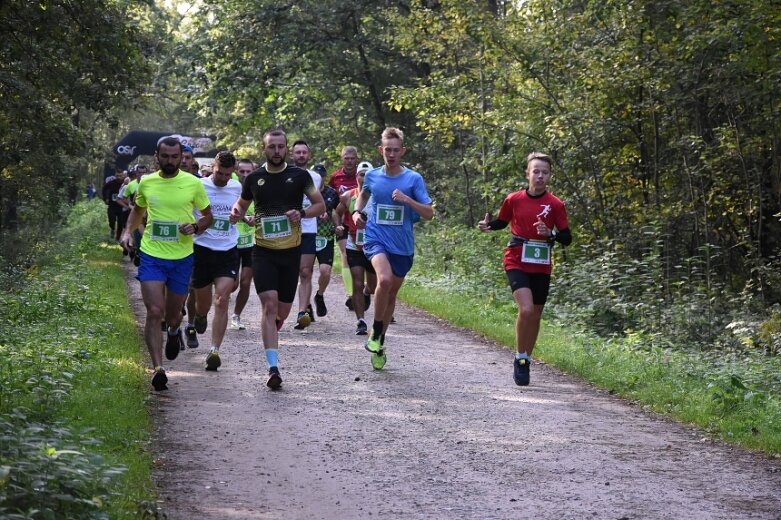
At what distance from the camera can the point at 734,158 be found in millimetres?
17219

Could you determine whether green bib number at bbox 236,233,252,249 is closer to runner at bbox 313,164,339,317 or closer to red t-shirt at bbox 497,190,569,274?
runner at bbox 313,164,339,317

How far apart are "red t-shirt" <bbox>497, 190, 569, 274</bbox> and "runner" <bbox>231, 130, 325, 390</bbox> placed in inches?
70.1

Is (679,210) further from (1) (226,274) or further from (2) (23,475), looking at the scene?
(2) (23,475)

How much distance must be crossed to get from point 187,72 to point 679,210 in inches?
599

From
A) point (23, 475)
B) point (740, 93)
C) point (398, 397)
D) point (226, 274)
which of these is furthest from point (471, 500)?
point (740, 93)

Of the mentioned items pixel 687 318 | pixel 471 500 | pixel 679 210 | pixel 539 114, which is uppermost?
pixel 539 114

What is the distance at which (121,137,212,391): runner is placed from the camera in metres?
9.40

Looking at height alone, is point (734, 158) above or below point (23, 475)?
above

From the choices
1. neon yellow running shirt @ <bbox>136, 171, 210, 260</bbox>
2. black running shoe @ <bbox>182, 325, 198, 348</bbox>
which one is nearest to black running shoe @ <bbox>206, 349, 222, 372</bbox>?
neon yellow running shirt @ <bbox>136, 171, 210, 260</bbox>

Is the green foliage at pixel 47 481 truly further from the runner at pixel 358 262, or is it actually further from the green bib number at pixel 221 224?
the runner at pixel 358 262

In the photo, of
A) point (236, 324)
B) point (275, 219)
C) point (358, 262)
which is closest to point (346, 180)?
point (358, 262)

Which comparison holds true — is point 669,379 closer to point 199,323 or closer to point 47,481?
point 199,323

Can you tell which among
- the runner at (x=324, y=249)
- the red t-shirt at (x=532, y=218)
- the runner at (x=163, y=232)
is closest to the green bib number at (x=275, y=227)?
the runner at (x=163, y=232)

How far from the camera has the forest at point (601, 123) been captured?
14.5 metres
